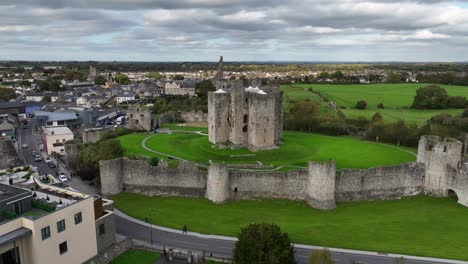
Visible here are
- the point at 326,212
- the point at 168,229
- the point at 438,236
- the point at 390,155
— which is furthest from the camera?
the point at 390,155

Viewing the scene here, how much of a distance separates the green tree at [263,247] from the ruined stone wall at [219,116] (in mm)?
24995

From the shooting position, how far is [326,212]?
102 feet

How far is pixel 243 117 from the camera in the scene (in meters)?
44.8

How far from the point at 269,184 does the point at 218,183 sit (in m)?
4.37

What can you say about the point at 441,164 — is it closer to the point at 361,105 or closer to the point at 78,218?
the point at 78,218

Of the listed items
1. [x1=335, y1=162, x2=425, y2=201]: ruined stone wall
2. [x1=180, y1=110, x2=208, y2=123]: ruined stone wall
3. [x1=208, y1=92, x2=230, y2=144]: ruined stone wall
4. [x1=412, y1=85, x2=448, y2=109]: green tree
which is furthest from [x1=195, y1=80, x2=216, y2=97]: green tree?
[x1=335, y1=162, x2=425, y2=201]: ruined stone wall

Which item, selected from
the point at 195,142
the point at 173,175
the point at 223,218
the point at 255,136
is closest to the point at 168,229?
the point at 223,218

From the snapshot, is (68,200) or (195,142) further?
(195,142)

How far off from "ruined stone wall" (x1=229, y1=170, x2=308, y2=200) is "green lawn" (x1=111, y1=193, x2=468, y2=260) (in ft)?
2.24

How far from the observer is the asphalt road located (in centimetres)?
2372

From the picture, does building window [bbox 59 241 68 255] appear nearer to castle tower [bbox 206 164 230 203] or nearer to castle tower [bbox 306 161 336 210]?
castle tower [bbox 206 164 230 203]

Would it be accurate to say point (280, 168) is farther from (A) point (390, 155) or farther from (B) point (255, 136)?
(A) point (390, 155)

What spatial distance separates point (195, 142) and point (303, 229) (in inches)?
960

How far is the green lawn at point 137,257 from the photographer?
78.9 ft
